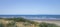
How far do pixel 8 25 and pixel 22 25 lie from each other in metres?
1.33

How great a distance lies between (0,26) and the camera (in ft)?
46.9

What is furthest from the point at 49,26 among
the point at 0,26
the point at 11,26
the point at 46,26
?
the point at 0,26

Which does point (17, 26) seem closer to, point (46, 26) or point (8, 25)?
point (8, 25)

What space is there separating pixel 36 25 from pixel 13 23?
7.71 ft

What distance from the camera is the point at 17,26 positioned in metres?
14.4

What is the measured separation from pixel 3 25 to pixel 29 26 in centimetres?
263

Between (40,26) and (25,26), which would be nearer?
(40,26)

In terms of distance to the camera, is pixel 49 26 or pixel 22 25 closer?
pixel 49 26

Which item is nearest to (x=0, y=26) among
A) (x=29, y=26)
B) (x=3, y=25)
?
(x=3, y=25)

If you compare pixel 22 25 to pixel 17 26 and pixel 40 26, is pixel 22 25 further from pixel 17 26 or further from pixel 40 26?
pixel 40 26

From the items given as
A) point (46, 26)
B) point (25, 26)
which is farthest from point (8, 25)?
point (46, 26)

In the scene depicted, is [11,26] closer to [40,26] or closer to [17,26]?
[17,26]

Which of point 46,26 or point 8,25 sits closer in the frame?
point 46,26

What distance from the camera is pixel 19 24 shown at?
14.8 meters
